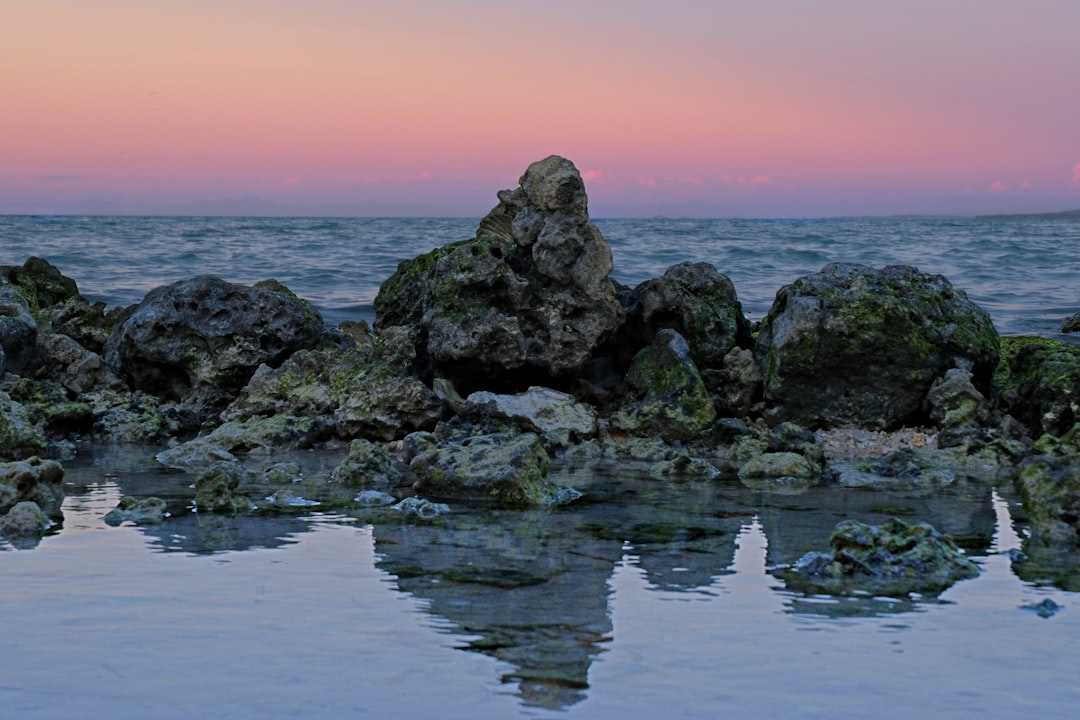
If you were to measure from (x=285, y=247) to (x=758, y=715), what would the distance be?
50680 millimetres

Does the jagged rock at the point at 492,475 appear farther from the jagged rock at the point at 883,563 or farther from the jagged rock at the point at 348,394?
the jagged rock at the point at 883,563

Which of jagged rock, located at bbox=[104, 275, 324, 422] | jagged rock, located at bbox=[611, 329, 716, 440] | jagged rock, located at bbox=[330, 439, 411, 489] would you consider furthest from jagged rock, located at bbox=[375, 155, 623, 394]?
jagged rock, located at bbox=[330, 439, 411, 489]

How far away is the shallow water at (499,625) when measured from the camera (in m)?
5.12

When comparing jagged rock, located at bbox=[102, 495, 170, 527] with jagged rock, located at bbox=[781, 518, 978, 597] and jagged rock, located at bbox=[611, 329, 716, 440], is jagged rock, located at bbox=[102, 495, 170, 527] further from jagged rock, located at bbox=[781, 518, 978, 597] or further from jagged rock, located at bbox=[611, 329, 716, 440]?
jagged rock, located at bbox=[611, 329, 716, 440]

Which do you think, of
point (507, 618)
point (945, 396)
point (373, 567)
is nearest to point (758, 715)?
point (507, 618)

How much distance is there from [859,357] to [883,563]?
258 inches

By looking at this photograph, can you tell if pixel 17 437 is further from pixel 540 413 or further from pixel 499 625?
pixel 499 625

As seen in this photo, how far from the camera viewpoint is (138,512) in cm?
902

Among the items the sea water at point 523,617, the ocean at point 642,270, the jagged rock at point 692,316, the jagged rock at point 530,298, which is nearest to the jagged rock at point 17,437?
the sea water at point 523,617

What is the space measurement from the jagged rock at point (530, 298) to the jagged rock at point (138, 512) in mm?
5061

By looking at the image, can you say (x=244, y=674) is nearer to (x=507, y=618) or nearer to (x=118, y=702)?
(x=118, y=702)

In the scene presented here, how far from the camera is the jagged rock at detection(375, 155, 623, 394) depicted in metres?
13.9

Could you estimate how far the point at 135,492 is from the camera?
10.2m

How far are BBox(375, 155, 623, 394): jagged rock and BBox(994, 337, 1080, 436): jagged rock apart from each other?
4439 millimetres
